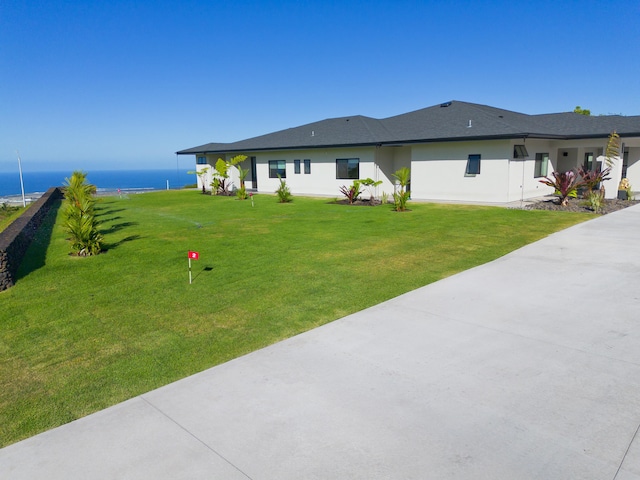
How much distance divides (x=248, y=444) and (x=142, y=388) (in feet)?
5.06

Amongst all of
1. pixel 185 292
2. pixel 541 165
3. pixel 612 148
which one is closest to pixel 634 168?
pixel 612 148

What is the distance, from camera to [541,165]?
72.2 feet

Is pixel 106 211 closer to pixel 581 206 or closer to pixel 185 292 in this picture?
pixel 185 292

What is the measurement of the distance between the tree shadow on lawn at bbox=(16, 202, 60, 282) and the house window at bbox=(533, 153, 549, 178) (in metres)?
21.0

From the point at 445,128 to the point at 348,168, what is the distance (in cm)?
605

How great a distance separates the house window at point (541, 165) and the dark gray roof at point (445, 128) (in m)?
1.18

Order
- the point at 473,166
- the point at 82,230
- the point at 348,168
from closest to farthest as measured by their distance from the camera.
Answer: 1. the point at 82,230
2. the point at 473,166
3. the point at 348,168

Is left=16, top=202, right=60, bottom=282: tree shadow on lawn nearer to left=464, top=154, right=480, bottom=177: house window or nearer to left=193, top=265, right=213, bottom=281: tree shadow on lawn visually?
left=193, top=265, right=213, bottom=281: tree shadow on lawn

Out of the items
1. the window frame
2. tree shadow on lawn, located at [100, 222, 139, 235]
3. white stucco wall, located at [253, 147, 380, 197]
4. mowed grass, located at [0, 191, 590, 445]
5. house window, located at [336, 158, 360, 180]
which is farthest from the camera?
house window, located at [336, 158, 360, 180]

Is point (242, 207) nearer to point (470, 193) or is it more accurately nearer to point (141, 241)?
point (141, 241)

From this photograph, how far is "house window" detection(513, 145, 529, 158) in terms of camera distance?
19.5 m

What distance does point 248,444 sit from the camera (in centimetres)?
338

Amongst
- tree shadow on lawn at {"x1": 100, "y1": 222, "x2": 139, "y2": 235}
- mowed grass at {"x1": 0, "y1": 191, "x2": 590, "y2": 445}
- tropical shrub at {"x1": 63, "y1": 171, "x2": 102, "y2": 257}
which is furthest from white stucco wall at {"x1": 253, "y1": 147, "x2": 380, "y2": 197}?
tropical shrub at {"x1": 63, "y1": 171, "x2": 102, "y2": 257}

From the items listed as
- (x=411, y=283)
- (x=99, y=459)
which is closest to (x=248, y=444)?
→ (x=99, y=459)
